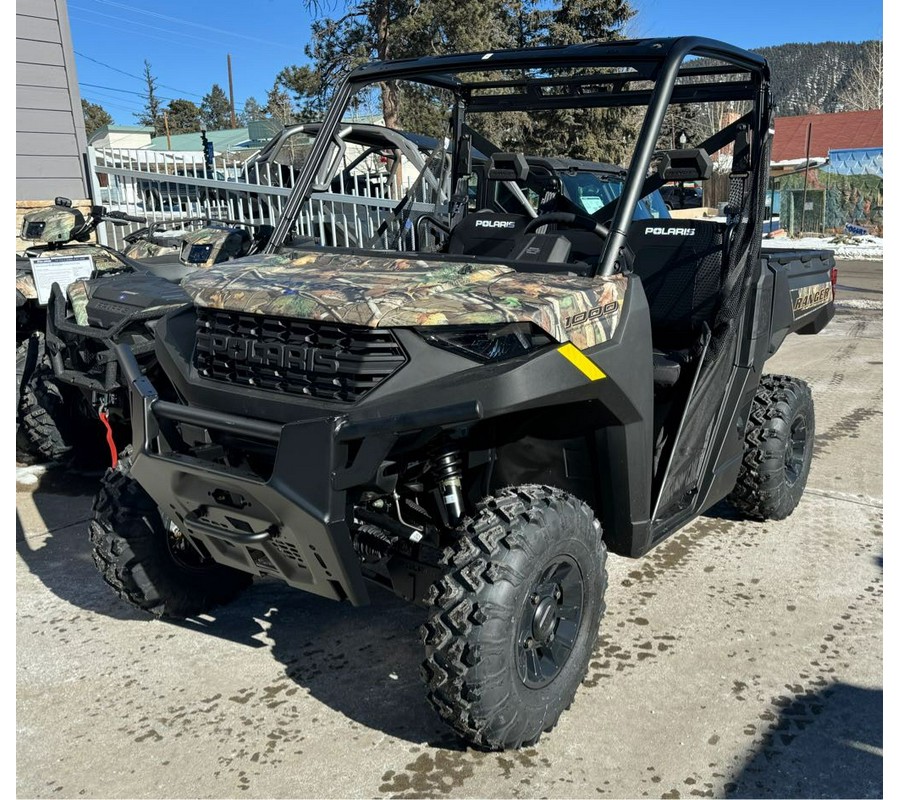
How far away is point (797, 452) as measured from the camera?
5.00m

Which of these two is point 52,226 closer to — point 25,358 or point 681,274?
point 25,358

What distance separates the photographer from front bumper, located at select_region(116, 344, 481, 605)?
258 centimetres

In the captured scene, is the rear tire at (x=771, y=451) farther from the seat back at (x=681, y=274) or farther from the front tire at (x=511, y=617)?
the front tire at (x=511, y=617)

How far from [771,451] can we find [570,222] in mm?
1840

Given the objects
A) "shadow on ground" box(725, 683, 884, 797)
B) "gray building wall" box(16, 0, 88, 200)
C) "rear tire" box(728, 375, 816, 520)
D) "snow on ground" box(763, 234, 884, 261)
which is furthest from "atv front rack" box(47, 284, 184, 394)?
"snow on ground" box(763, 234, 884, 261)

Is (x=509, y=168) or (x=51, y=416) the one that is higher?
(x=509, y=168)

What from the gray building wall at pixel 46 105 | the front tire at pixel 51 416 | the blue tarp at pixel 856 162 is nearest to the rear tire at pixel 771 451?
the front tire at pixel 51 416

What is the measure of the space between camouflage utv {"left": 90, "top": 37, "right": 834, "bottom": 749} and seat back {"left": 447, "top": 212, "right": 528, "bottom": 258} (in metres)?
0.02

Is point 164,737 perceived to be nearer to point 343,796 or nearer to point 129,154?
point 343,796

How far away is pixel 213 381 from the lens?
3.04 m

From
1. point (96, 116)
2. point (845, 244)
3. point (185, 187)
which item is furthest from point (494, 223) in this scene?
point (96, 116)

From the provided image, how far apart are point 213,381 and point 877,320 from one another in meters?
10.7

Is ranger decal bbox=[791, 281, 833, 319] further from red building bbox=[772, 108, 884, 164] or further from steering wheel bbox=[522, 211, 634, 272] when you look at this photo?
red building bbox=[772, 108, 884, 164]

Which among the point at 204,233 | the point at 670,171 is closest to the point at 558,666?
the point at 670,171
